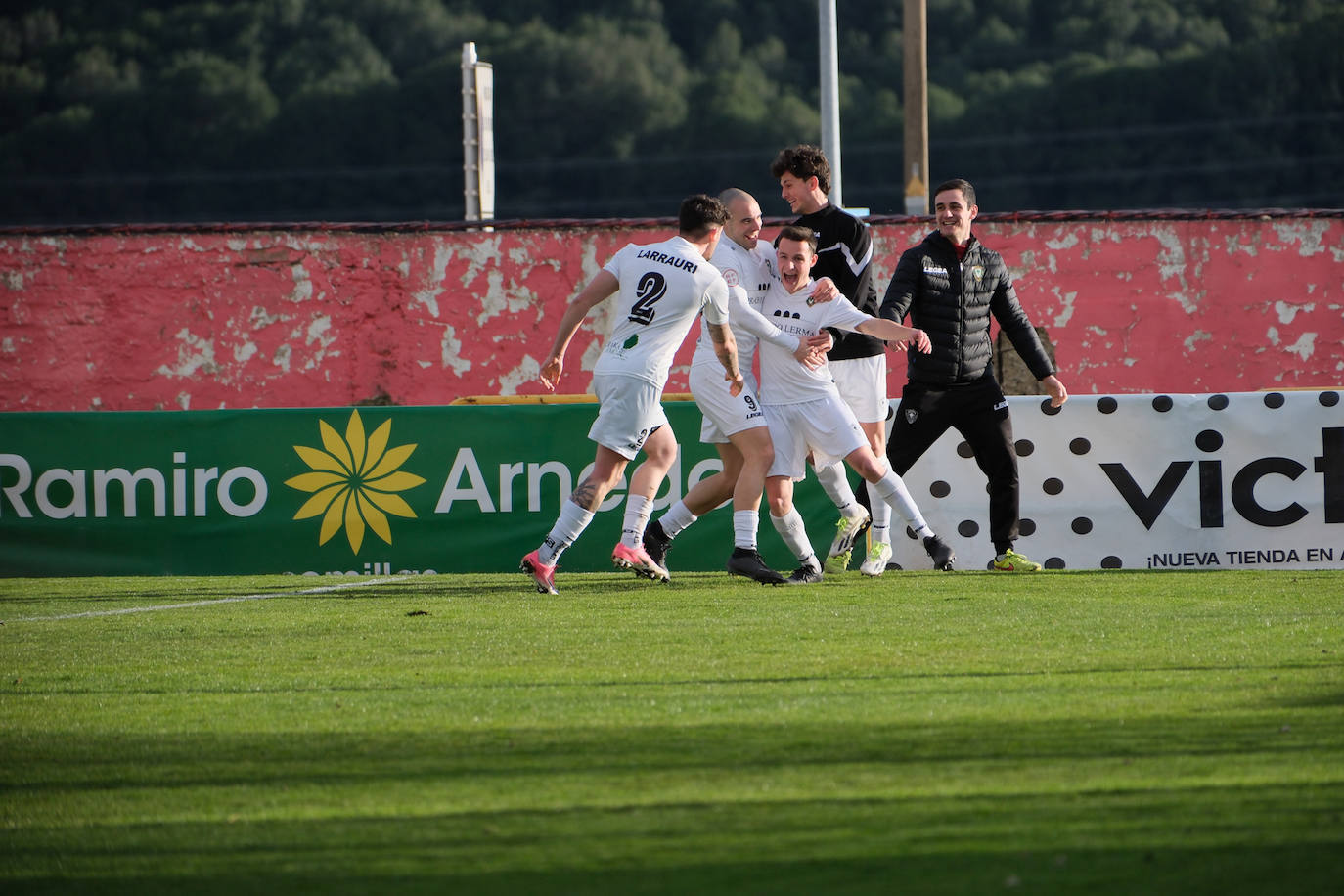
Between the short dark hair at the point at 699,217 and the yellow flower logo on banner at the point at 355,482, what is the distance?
302 centimetres

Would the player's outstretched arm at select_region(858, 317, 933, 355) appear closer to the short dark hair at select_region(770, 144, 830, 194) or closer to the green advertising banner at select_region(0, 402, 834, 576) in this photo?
the short dark hair at select_region(770, 144, 830, 194)

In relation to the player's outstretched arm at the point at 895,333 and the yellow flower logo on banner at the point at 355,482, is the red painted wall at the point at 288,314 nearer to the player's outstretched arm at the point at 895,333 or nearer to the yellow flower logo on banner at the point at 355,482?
the yellow flower logo on banner at the point at 355,482

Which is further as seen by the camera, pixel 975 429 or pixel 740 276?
pixel 975 429

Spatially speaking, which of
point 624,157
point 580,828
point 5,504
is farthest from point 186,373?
point 624,157

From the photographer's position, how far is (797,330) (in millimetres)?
8234

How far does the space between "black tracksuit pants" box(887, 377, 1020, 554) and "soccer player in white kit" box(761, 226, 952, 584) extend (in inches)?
16.0

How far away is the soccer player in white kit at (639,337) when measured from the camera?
7734 mm

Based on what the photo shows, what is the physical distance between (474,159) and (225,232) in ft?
33.6

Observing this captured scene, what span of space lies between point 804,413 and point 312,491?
3.63m

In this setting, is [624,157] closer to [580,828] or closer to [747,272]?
[747,272]

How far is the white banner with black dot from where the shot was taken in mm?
9234

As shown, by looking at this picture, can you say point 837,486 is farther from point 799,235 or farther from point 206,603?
point 206,603

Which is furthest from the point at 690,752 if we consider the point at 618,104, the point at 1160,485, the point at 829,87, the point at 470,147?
the point at 618,104

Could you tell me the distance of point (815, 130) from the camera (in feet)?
210
